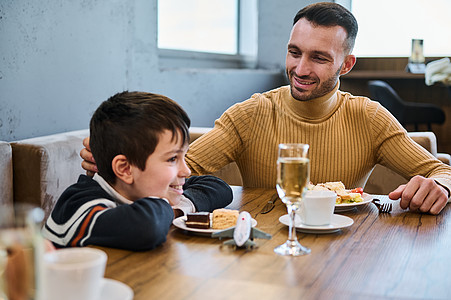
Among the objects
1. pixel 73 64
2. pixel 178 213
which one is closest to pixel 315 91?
pixel 178 213

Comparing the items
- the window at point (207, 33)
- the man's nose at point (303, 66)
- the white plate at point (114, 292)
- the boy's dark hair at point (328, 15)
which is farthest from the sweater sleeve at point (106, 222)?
the window at point (207, 33)

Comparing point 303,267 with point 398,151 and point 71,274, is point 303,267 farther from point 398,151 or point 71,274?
point 398,151

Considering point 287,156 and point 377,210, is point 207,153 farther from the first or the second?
point 287,156

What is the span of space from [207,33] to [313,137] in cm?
294

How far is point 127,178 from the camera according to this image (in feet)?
4.15

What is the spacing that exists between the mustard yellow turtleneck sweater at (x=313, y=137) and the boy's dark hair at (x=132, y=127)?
0.73m

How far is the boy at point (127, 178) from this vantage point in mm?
1102

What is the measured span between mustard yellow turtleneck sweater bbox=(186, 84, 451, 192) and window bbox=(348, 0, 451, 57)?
14.5 ft

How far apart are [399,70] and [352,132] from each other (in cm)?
429

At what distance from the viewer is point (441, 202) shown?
58.0 inches

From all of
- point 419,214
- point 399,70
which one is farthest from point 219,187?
point 399,70

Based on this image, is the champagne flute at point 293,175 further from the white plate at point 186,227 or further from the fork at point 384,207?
the fork at point 384,207

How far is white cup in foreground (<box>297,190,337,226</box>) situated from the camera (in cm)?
123

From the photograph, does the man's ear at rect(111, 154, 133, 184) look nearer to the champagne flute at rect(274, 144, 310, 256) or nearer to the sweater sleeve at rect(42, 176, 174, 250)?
the sweater sleeve at rect(42, 176, 174, 250)
